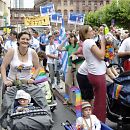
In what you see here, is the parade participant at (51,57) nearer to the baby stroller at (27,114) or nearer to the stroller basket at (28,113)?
the baby stroller at (27,114)

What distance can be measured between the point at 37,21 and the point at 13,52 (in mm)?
21403

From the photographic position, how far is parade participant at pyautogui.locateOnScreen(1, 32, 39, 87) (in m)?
6.41

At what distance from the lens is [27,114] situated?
564 centimetres

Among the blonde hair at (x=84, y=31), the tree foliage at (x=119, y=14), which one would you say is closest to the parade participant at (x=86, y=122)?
the blonde hair at (x=84, y=31)

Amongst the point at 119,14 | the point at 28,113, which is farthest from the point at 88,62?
the point at 119,14

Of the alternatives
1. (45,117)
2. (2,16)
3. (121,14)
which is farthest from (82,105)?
(2,16)

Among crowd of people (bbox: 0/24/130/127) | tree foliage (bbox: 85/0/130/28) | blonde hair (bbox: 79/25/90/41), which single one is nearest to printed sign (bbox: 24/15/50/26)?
crowd of people (bbox: 0/24/130/127)

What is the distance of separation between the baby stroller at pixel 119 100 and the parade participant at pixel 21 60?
1.33 metres

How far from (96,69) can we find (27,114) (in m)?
1.88

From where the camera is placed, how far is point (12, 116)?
5.61 metres

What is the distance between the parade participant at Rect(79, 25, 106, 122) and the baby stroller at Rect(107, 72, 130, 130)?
0.42 feet

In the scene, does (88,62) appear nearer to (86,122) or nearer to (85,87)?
(85,87)

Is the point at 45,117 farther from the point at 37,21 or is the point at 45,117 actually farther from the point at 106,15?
the point at 106,15

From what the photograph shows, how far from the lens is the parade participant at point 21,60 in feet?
21.0
